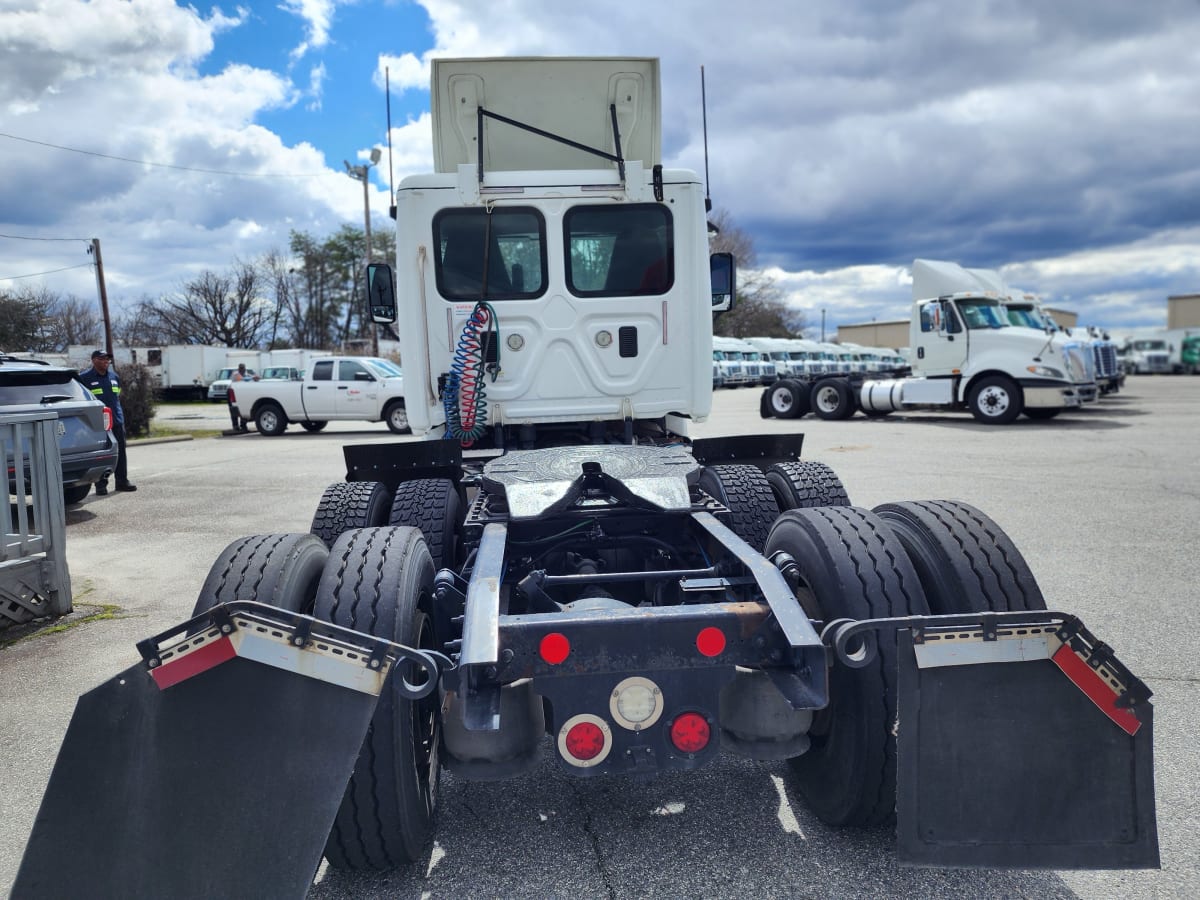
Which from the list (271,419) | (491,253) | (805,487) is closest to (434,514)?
(491,253)

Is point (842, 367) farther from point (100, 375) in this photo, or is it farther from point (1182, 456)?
point (100, 375)

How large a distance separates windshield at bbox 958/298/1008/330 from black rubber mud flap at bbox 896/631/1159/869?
54.4 feet

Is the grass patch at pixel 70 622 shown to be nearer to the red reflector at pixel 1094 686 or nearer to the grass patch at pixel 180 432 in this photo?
the red reflector at pixel 1094 686

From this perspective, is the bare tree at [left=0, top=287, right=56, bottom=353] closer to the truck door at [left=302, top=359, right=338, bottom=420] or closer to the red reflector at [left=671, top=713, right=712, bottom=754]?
the truck door at [left=302, top=359, right=338, bottom=420]

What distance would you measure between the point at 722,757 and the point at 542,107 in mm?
4178

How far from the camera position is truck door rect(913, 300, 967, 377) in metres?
17.2

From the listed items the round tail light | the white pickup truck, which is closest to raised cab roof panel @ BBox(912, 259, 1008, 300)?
the white pickup truck

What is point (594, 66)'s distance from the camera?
532cm

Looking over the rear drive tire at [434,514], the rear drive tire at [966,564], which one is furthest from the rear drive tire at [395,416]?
the rear drive tire at [966,564]

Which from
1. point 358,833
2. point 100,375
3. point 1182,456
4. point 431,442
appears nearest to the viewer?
point 358,833

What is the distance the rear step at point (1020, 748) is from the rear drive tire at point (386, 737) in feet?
4.08

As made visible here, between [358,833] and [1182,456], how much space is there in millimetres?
12986

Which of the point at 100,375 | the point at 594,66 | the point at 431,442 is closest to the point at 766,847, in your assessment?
the point at 431,442

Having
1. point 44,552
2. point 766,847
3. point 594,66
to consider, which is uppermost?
point 594,66
